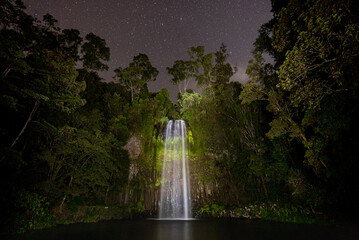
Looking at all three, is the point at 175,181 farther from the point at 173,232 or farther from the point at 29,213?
the point at 29,213

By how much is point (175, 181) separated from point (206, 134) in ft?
16.8

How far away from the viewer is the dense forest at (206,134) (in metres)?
5.90

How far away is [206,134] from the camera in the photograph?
17.9m

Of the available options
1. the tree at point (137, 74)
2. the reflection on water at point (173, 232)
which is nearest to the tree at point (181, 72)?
the tree at point (137, 74)

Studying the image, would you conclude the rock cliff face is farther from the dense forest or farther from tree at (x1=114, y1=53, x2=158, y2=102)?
tree at (x1=114, y1=53, x2=158, y2=102)

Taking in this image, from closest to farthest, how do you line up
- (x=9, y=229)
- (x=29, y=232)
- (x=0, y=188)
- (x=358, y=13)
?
(x=358, y=13), (x=0, y=188), (x=9, y=229), (x=29, y=232)

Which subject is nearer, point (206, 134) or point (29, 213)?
point (29, 213)

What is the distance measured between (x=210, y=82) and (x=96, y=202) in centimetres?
1936

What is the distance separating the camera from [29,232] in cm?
784

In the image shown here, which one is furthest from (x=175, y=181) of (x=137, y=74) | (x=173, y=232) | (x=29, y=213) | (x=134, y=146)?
(x=137, y=74)

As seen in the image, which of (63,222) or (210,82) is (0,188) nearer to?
(63,222)

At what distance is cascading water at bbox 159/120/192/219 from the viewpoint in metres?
17.1

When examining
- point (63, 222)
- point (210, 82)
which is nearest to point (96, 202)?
point (63, 222)

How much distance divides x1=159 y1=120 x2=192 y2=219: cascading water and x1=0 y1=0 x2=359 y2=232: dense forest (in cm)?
74
